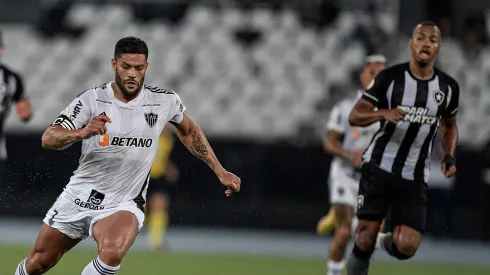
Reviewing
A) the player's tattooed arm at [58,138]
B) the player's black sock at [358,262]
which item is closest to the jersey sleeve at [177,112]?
the player's tattooed arm at [58,138]

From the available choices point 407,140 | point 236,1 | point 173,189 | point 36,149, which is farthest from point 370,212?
point 236,1

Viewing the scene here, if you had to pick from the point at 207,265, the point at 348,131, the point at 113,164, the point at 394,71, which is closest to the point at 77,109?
the point at 113,164

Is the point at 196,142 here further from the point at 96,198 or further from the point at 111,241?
the point at 111,241

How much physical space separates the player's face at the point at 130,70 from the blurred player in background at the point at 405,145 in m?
2.07

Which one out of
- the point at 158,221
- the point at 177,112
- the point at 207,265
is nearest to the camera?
the point at 177,112

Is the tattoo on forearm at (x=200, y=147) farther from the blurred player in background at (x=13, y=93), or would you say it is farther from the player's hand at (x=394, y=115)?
the blurred player in background at (x=13, y=93)

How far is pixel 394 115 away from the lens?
8352 mm

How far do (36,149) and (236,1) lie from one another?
441 centimetres

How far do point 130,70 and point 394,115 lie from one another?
214 cm

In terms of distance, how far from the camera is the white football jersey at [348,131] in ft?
36.9

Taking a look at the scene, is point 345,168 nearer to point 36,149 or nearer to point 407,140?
point 407,140

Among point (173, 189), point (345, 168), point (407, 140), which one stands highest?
point (407, 140)

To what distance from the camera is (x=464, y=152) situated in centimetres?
1742

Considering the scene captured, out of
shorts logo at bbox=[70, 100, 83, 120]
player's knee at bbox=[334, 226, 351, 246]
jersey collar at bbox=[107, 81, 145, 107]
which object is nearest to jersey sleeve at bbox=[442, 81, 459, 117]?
player's knee at bbox=[334, 226, 351, 246]
